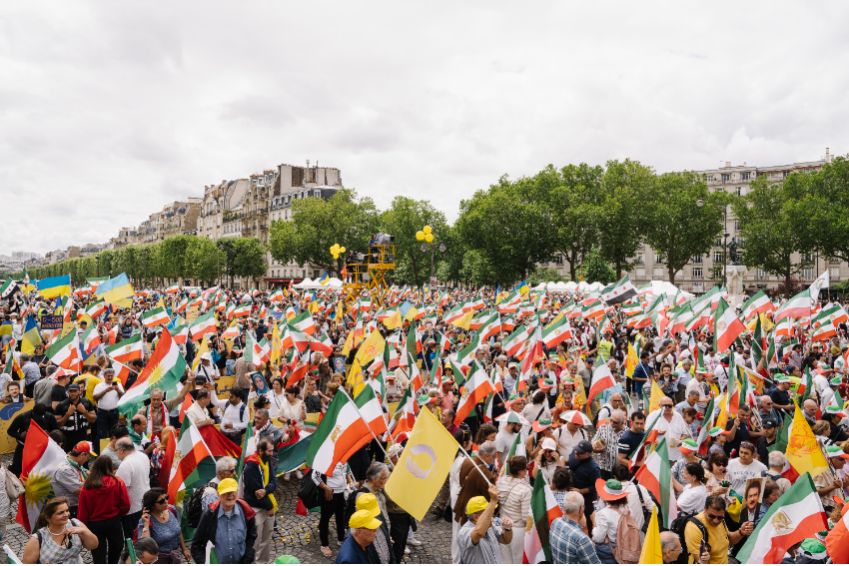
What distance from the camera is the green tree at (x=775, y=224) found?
4828 centimetres

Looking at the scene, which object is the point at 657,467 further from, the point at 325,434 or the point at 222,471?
the point at 222,471

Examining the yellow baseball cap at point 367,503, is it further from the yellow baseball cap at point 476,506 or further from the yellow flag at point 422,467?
the yellow baseball cap at point 476,506

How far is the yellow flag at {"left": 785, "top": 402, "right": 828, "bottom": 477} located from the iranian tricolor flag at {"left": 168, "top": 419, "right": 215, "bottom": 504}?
6.06 m

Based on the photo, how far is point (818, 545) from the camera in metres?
4.50

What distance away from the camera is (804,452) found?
6449 mm

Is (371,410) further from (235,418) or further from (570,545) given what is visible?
(570,545)

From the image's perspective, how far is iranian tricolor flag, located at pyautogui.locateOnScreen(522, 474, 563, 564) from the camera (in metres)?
4.83

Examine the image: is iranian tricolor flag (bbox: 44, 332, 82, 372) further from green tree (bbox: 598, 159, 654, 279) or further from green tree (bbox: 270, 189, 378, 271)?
green tree (bbox: 270, 189, 378, 271)

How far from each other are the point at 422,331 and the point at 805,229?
4118 cm

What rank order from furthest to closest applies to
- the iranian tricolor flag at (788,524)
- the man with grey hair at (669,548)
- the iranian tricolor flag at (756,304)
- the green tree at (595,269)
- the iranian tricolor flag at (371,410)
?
the green tree at (595,269), the iranian tricolor flag at (756,304), the iranian tricolor flag at (371,410), the iranian tricolor flag at (788,524), the man with grey hair at (669,548)

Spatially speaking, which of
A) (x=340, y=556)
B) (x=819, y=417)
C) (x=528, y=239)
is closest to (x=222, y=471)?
(x=340, y=556)

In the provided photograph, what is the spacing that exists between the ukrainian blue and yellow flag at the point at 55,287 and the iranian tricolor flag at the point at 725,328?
1884 cm

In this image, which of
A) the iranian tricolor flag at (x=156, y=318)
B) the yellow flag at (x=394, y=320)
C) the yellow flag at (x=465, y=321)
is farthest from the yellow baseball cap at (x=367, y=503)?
the yellow flag at (x=394, y=320)

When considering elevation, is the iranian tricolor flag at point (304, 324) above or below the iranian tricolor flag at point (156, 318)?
below
